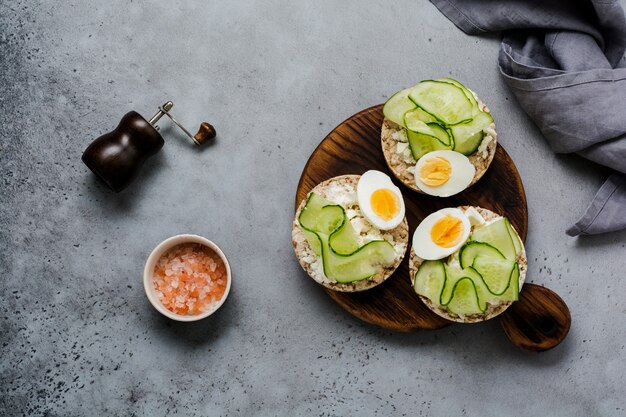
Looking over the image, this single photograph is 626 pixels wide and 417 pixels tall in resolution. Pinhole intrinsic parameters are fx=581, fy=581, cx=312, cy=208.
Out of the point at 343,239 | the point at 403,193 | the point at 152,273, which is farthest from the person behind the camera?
the point at 403,193

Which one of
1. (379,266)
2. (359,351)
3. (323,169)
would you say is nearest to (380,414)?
(359,351)

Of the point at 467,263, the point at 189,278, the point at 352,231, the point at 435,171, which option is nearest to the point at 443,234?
the point at 467,263

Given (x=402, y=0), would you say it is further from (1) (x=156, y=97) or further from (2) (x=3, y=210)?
(2) (x=3, y=210)

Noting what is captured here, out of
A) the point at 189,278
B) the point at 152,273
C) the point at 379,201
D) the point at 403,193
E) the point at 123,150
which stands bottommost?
the point at 403,193

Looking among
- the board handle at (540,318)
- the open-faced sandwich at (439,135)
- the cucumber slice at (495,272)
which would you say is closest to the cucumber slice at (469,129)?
the open-faced sandwich at (439,135)

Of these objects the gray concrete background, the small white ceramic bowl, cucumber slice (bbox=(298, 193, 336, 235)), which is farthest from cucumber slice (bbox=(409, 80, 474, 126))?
the small white ceramic bowl

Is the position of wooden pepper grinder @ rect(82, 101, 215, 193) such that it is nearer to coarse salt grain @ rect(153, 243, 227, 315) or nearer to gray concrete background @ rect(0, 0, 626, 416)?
gray concrete background @ rect(0, 0, 626, 416)

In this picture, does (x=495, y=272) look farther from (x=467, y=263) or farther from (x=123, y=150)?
(x=123, y=150)
